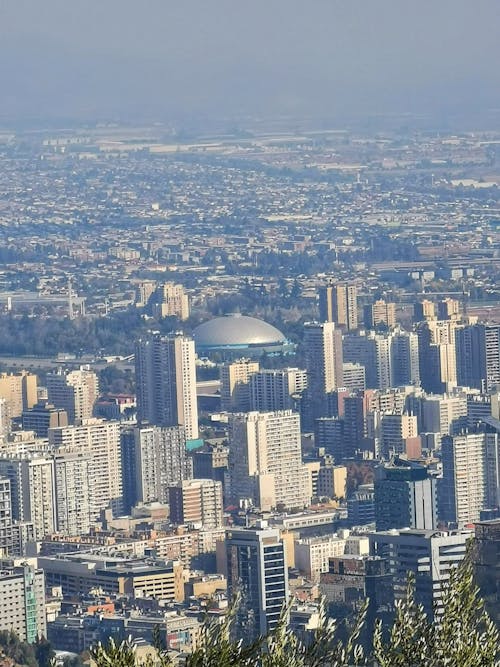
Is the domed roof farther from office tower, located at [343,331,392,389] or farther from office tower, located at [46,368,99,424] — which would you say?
office tower, located at [46,368,99,424]

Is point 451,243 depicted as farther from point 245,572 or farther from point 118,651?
point 118,651

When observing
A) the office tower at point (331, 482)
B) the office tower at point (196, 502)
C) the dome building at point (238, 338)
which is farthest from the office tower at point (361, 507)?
the dome building at point (238, 338)

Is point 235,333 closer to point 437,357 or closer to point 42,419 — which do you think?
point 437,357

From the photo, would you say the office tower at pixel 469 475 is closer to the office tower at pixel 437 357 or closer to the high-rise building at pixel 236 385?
the high-rise building at pixel 236 385

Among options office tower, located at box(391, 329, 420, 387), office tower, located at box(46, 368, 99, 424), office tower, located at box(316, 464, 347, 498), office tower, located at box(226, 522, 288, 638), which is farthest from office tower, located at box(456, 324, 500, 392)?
office tower, located at box(226, 522, 288, 638)

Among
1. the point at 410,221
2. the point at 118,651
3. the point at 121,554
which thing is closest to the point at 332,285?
the point at 410,221

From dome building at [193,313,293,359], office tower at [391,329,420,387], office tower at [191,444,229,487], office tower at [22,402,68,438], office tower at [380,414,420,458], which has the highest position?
dome building at [193,313,293,359]
